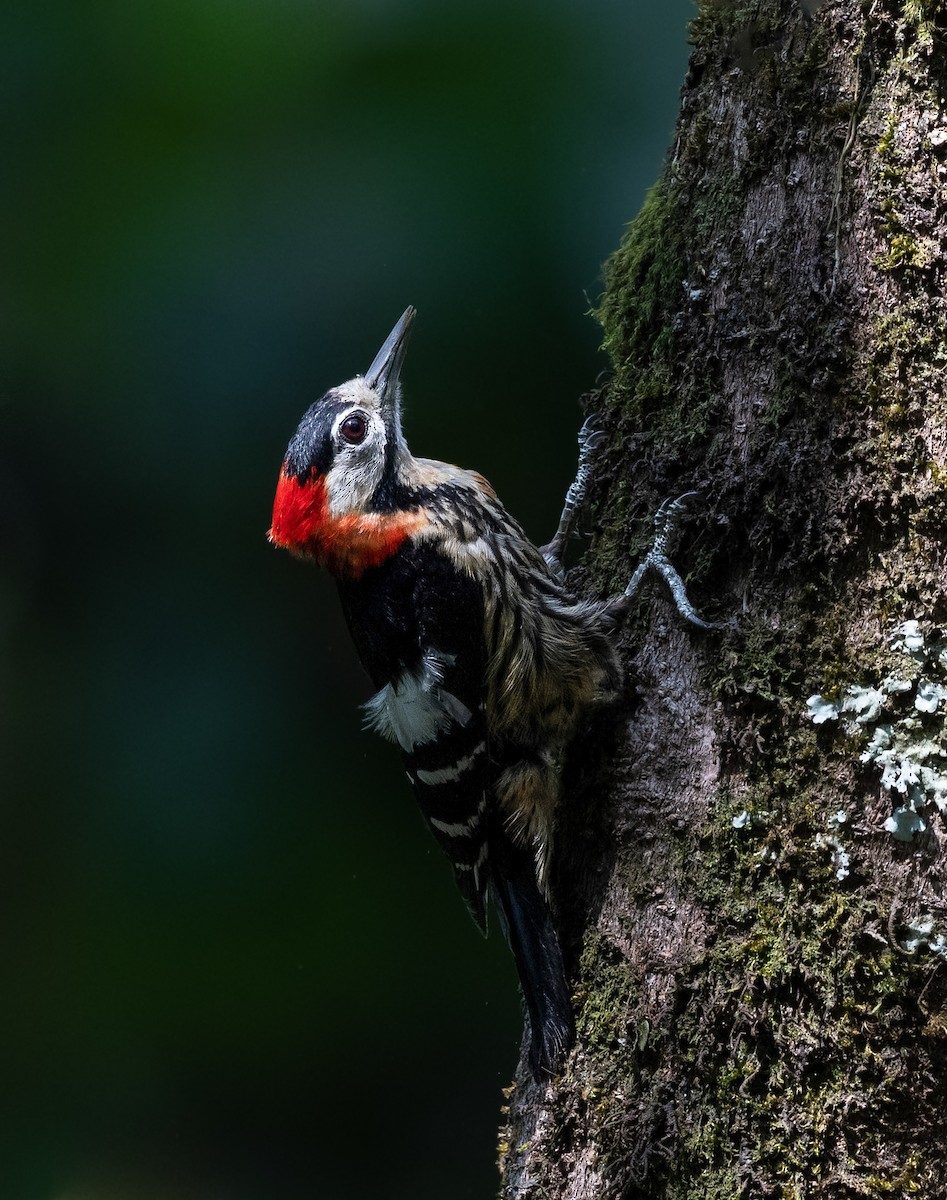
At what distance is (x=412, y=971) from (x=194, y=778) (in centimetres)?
89

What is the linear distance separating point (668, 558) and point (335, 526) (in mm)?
823

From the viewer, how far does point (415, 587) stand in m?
2.32

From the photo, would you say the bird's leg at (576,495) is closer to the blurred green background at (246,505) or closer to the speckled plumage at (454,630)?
the speckled plumage at (454,630)

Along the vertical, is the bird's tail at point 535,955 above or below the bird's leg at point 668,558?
below

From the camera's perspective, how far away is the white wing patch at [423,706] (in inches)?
90.0

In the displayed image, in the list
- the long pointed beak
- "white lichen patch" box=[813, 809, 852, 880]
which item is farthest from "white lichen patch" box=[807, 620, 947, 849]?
the long pointed beak

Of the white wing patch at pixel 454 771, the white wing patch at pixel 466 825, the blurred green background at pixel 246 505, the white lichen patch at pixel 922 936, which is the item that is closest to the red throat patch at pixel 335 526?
the white wing patch at pixel 454 771

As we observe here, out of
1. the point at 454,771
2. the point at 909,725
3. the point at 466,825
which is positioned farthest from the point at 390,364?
the point at 909,725

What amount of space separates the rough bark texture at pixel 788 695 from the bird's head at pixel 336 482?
744 millimetres

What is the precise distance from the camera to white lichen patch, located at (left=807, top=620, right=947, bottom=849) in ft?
4.99

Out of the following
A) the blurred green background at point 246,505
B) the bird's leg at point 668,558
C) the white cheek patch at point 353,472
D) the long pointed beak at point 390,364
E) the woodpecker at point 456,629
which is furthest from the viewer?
the blurred green background at point 246,505

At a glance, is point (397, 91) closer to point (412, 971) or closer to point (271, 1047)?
point (412, 971)

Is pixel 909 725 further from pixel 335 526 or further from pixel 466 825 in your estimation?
pixel 335 526

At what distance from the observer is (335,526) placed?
2367mm
